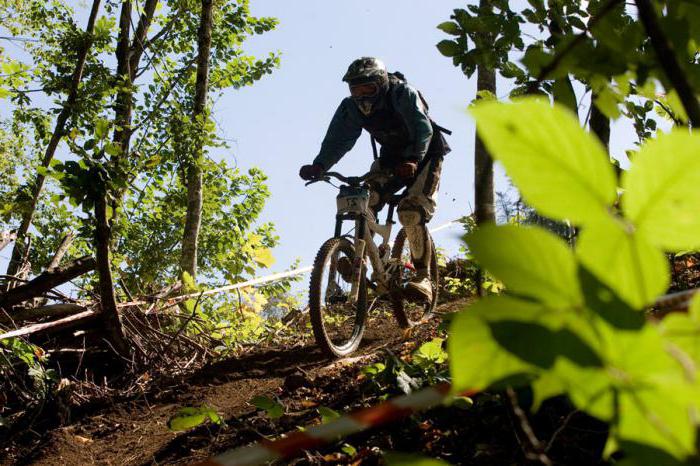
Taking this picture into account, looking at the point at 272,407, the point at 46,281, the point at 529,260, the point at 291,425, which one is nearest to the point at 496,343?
the point at 529,260

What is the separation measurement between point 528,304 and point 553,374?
0.15 ft

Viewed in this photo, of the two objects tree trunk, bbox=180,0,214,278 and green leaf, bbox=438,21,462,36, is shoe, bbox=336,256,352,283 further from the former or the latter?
tree trunk, bbox=180,0,214,278

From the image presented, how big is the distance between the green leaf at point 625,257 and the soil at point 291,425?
511 mm

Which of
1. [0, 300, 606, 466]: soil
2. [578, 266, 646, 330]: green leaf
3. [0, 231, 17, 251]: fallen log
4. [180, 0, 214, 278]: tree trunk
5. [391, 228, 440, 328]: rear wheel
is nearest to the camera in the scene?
[578, 266, 646, 330]: green leaf

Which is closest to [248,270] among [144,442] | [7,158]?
[144,442]

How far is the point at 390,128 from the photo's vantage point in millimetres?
5422

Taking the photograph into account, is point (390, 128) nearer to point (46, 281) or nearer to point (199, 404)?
point (199, 404)

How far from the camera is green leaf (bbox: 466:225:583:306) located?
0.93 feet

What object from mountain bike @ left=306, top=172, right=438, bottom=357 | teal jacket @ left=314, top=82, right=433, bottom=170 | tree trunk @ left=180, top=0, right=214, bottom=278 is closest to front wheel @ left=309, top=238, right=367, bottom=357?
mountain bike @ left=306, top=172, right=438, bottom=357

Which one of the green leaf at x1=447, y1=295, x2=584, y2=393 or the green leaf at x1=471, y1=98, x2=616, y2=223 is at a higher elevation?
the green leaf at x1=471, y1=98, x2=616, y2=223

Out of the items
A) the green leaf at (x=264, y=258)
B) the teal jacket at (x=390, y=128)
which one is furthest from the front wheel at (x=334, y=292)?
the green leaf at (x=264, y=258)

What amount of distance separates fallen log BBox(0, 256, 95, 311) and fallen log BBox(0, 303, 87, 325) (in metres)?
0.09

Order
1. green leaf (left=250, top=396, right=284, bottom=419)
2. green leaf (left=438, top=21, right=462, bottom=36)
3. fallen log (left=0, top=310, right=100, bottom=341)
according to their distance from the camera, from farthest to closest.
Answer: fallen log (left=0, top=310, right=100, bottom=341) → green leaf (left=250, top=396, right=284, bottom=419) → green leaf (left=438, top=21, right=462, bottom=36)

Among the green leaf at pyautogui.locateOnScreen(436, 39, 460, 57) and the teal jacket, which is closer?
the green leaf at pyautogui.locateOnScreen(436, 39, 460, 57)
